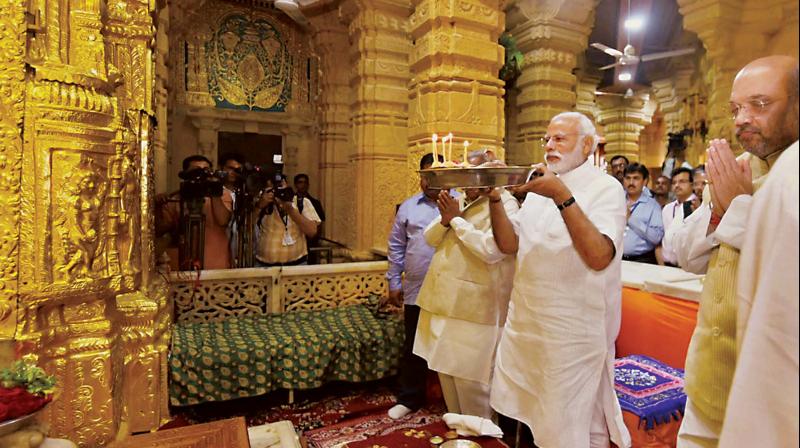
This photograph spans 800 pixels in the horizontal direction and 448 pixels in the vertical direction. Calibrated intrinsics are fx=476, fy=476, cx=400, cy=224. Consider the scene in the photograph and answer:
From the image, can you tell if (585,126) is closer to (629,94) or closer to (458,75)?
(458,75)

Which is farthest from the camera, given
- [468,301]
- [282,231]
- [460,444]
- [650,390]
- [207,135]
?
[207,135]

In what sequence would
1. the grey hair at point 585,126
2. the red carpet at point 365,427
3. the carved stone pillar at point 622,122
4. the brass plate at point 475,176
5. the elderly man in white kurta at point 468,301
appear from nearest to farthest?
the brass plate at point 475,176
the grey hair at point 585,126
the elderly man in white kurta at point 468,301
the red carpet at point 365,427
the carved stone pillar at point 622,122

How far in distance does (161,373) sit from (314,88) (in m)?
6.40

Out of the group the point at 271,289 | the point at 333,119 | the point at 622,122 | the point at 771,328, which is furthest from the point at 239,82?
the point at 622,122

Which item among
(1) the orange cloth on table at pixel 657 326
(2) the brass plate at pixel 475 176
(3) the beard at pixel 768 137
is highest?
(3) the beard at pixel 768 137

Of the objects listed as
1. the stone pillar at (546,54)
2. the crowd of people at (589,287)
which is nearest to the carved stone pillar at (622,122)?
the stone pillar at (546,54)

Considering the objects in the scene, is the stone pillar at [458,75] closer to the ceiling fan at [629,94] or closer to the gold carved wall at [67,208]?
the gold carved wall at [67,208]

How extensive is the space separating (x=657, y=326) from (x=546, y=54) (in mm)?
5174

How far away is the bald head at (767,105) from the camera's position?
0.87 metres

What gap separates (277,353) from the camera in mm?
3324

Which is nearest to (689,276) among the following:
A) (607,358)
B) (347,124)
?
(607,358)

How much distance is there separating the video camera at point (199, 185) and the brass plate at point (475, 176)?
2433mm

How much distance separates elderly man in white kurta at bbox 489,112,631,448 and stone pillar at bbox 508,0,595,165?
5096 millimetres

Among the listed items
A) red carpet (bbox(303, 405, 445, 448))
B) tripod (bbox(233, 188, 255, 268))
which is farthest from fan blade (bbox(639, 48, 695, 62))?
red carpet (bbox(303, 405, 445, 448))
